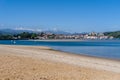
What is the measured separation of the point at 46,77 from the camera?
1246cm

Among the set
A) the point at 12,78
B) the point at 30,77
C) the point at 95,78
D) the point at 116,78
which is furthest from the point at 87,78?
the point at 12,78

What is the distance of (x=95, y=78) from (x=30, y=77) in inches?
125

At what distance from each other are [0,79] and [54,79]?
2294 millimetres

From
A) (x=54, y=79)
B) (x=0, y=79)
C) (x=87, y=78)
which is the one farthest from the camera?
(x=87, y=78)

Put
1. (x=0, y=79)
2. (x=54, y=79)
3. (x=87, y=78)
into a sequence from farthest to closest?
1. (x=87, y=78)
2. (x=54, y=79)
3. (x=0, y=79)

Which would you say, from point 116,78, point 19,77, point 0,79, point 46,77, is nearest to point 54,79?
point 46,77

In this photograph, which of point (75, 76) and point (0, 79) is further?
point (75, 76)

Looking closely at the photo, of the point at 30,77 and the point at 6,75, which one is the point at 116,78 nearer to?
the point at 30,77

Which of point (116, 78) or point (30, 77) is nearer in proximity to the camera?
point (30, 77)

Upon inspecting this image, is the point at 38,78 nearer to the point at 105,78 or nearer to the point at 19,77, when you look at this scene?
the point at 19,77

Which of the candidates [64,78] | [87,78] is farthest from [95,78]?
[64,78]

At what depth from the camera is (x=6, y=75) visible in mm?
12141

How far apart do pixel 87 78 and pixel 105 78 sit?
3.59 ft

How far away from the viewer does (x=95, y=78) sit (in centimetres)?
1323
